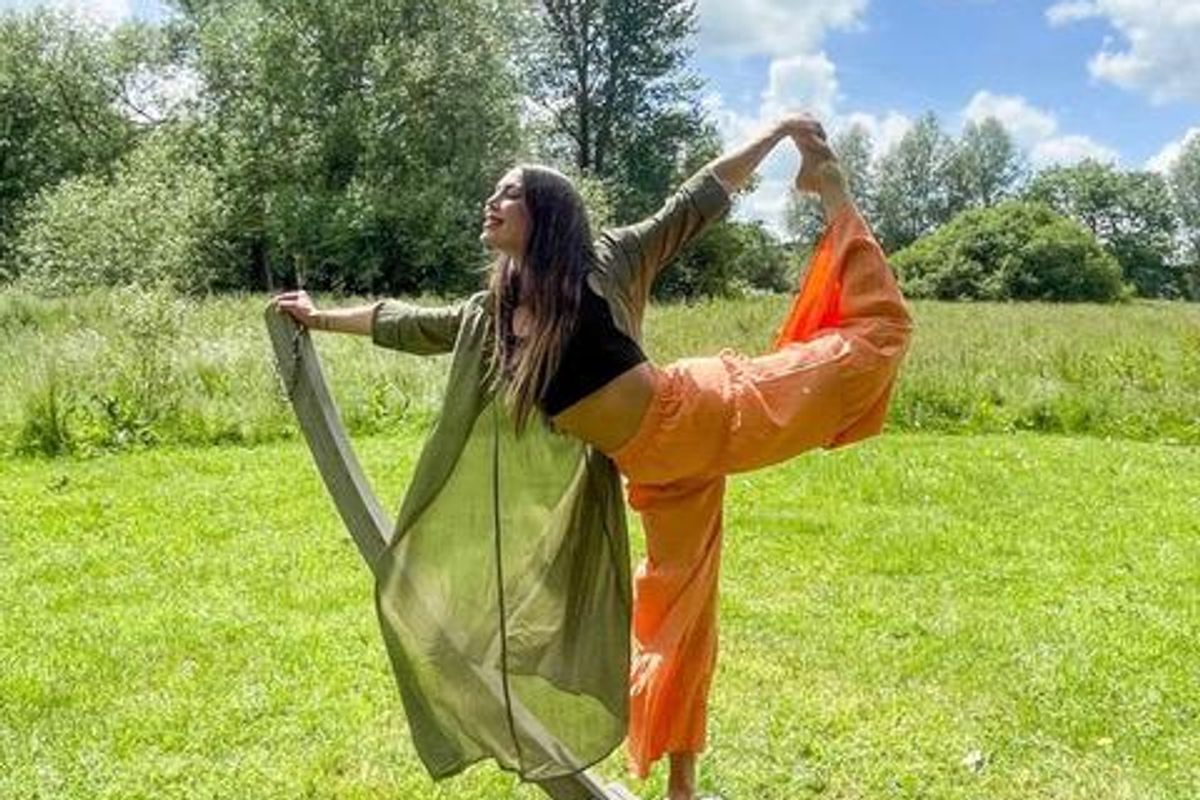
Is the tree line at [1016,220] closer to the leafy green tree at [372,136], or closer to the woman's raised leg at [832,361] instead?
the leafy green tree at [372,136]

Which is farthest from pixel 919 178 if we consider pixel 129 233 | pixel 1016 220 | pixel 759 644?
pixel 759 644

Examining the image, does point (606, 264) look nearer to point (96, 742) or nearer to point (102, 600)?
point (96, 742)

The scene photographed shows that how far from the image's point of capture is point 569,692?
314 centimetres

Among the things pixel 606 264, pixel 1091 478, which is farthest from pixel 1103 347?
pixel 606 264

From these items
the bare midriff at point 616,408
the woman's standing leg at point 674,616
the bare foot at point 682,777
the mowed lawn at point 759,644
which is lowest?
the mowed lawn at point 759,644

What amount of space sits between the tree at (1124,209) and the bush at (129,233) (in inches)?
2287

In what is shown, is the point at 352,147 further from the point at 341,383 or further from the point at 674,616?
the point at 674,616

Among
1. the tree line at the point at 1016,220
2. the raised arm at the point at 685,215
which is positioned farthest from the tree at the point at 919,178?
the raised arm at the point at 685,215

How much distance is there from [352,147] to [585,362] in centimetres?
3070

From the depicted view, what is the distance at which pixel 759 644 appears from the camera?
18.1 feet

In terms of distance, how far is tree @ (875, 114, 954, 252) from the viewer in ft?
277

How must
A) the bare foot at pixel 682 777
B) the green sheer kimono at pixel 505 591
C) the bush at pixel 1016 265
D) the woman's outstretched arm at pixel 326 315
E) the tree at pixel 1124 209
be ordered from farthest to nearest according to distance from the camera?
the tree at pixel 1124 209, the bush at pixel 1016 265, the bare foot at pixel 682 777, the woman's outstretched arm at pixel 326 315, the green sheer kimono at pixel 505 591

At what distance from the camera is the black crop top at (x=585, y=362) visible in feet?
9.68

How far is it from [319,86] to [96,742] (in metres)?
29.6
